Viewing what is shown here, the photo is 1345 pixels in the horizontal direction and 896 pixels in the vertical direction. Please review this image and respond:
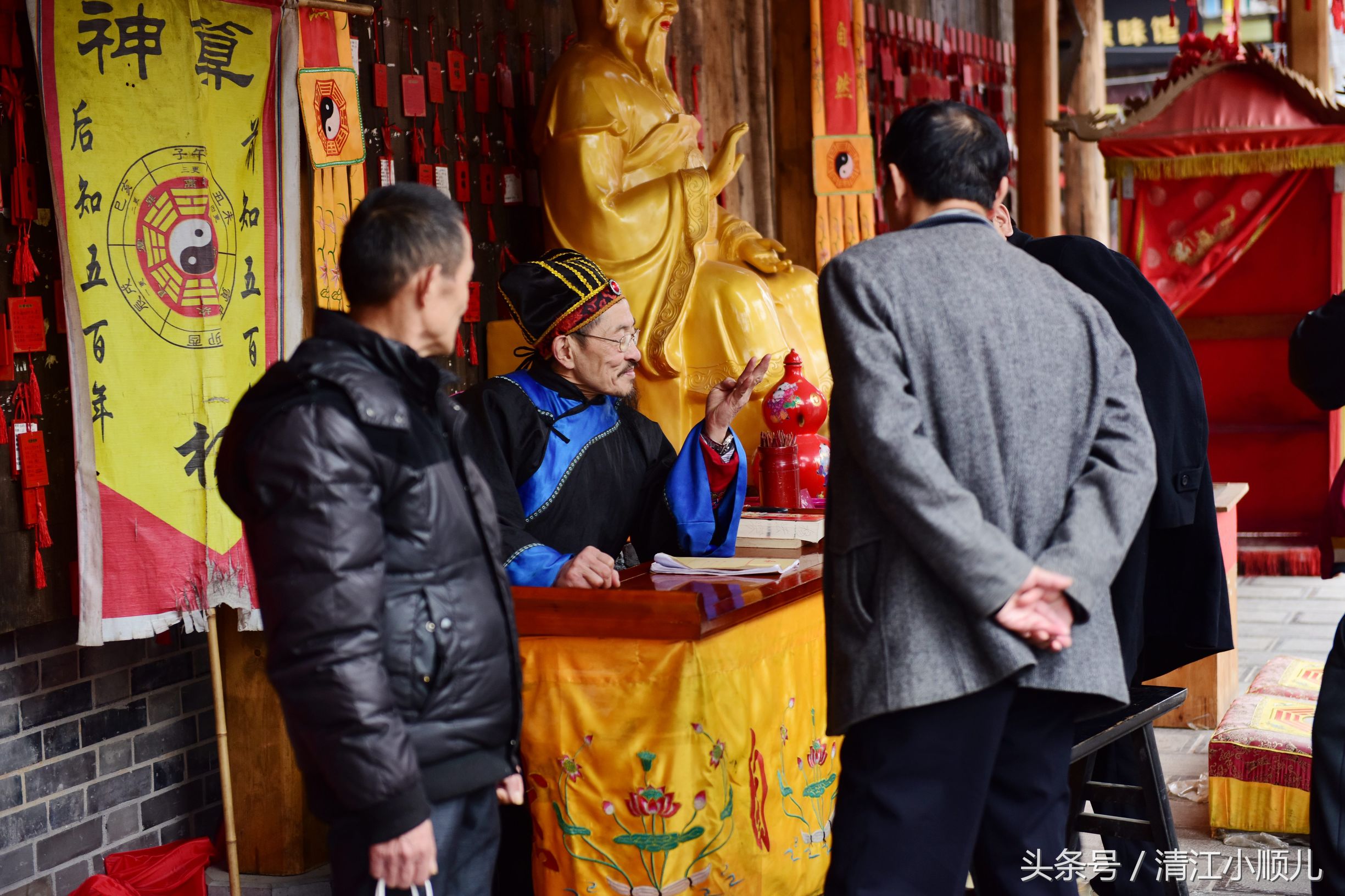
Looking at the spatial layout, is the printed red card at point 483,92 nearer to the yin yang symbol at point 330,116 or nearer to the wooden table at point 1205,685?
the yin yang symbol at point 330,116

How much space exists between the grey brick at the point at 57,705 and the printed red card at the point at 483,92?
7.06 ft

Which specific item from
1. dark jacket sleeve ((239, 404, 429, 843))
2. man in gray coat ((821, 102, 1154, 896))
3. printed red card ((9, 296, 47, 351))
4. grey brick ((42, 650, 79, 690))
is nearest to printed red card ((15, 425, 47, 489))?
printed red card ((9, 296, 47, 351))

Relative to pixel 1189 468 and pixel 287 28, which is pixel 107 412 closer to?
pixel 287 28

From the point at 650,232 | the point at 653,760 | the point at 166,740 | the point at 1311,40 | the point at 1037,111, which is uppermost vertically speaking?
the point at 1311,40

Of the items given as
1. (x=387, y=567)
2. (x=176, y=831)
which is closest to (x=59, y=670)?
(x=176, y=831)

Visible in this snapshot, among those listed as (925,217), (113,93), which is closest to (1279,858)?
(925,217)

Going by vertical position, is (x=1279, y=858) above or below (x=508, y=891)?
below

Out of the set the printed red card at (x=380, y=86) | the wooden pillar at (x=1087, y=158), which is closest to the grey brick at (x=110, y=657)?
the printed red card at (x=380, y=86)

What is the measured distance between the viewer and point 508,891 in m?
2.60

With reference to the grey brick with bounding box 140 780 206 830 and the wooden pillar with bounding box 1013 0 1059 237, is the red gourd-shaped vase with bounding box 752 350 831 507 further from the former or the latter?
the wooden pillar with bounding box 1013 0 1059 237

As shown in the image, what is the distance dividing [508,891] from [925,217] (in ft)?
5.06

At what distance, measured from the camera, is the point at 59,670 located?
2.87 m

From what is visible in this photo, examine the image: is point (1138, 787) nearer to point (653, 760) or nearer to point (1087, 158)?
point (653, 760)

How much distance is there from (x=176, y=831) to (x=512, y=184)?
7.27 feet
